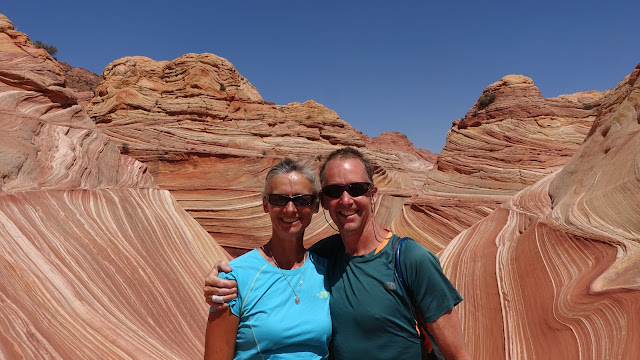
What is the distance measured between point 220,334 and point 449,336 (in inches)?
39.7

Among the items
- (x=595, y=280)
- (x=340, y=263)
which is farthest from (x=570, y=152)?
(x=340, y=263)

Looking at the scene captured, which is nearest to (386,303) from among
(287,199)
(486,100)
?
(287,199)

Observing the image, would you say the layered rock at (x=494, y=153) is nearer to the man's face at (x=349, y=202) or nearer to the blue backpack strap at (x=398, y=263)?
the man's face at (x=349, y=202)

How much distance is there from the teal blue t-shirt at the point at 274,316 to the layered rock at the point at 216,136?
216 inches

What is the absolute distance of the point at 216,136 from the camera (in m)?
Result: 15.1

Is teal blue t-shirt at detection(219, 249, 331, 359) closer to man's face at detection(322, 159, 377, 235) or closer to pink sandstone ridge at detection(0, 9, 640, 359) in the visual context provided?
man's face at detection(322, 159, 377, 235)

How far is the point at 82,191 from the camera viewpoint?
427 cm

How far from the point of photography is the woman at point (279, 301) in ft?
5.16

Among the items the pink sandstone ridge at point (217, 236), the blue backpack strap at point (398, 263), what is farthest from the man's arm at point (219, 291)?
the pink sandstone ridge at point (217, 236)

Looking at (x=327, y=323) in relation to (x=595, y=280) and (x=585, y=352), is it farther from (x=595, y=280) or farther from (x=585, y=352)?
(x=595, y=280)

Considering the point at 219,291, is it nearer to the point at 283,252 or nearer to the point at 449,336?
the point at 283,252

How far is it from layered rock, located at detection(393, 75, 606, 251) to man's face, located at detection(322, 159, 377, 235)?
5.76 m

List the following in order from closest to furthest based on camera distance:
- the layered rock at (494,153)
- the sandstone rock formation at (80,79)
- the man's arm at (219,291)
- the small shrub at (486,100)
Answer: the man's arm at (219,291)
the layered rock at (494,153)
the small shrub at (486,100)
the sandstone rock formation at (80,79)

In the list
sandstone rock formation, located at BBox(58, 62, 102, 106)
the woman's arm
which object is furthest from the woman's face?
sandstone rock formation, located at BBox(58, 62, 102, 106)
